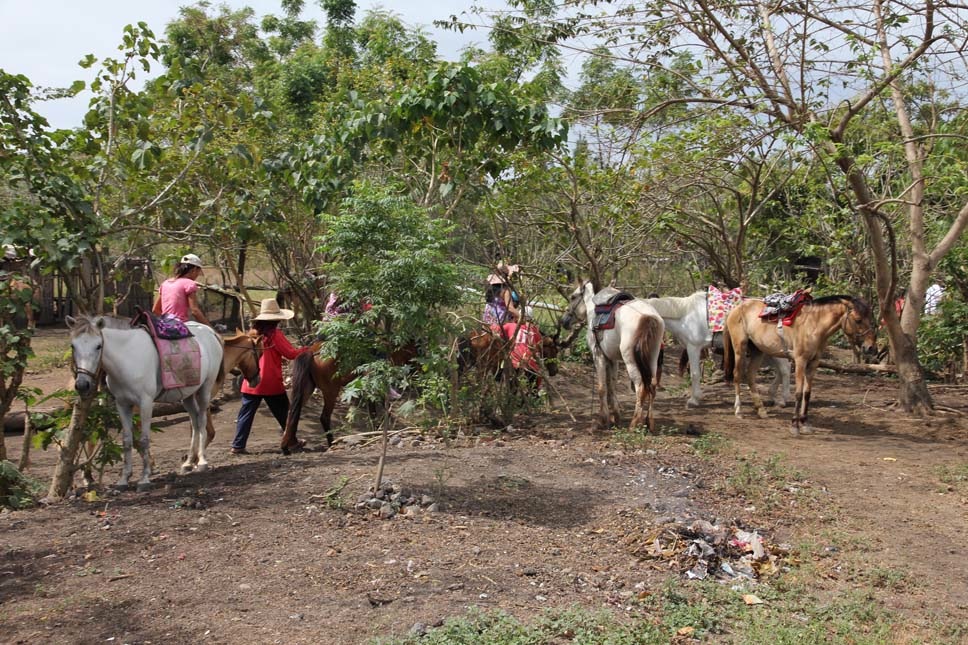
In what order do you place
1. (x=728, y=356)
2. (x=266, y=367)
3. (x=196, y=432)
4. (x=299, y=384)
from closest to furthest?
(x=196, y=432) < (x=299, y=384) < (x=266, y=367) < (x=728, y=356)

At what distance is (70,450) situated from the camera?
22.3ft

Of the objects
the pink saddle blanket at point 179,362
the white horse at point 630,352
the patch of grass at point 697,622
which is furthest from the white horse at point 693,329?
the patch of grass at point 697,622

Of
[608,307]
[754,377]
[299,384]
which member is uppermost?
[608,307]

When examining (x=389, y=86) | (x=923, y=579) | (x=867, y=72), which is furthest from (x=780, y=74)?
(x=923, y=579)

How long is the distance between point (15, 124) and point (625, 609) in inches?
215

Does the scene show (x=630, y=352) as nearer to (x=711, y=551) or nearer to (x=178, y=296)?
(x=711, y=551)

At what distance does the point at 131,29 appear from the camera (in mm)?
6836

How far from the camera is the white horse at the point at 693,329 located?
1156cm

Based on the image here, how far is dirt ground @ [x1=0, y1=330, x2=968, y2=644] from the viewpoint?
4.50 metres

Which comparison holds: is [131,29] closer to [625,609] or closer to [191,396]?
[191,396]

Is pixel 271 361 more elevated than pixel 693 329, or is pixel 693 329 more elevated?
pixel 693 329

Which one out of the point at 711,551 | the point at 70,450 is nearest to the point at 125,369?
the point at 70,450

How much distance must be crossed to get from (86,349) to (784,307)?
284 inches

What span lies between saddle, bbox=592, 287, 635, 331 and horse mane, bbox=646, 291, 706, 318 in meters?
1.79
